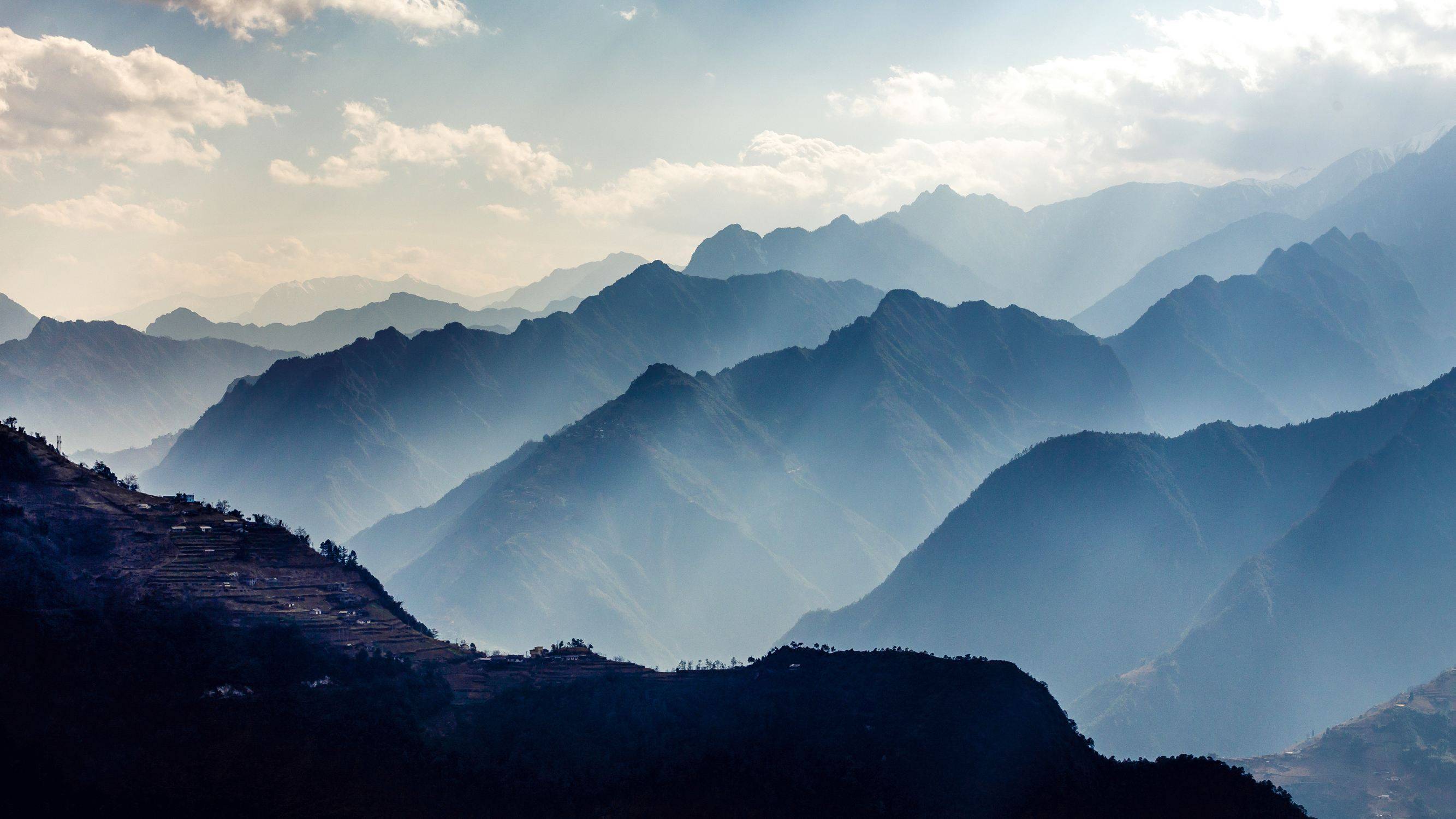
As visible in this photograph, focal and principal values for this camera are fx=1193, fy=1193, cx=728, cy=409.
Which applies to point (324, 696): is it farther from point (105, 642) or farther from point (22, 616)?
point (22, 616)

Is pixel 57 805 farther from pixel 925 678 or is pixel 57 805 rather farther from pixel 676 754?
pixel 925 678

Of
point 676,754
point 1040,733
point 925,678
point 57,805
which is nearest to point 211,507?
point 57,805

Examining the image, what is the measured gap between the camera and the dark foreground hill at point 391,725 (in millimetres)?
96812

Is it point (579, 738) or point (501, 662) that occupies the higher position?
point (501, 662)

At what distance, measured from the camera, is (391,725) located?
352 ft

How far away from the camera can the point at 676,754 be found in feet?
371

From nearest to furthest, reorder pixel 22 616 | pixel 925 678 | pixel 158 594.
→ pixel 22 616 → pixel 158 594 → pixel 925 678

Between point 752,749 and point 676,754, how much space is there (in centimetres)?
721

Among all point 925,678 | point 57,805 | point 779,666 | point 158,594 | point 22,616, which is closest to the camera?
point 57,805

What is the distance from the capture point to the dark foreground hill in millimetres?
96812

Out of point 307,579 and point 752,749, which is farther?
point 307,579

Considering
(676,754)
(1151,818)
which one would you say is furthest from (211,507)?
(1151,818)

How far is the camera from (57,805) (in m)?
91.0

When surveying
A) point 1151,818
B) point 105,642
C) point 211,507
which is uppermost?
point 211,507
